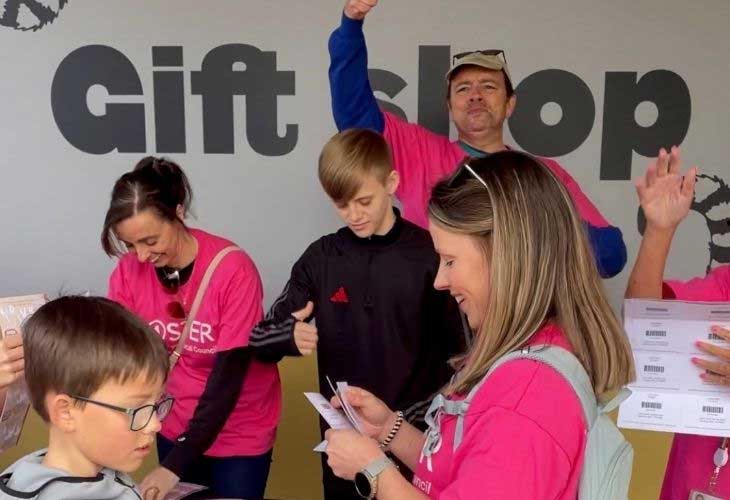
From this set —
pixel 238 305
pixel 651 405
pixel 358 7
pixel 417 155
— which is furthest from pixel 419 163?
pixel 651 405

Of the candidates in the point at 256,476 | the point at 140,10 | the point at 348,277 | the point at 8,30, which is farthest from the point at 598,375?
the point at 8,30

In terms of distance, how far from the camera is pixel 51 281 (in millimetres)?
3391

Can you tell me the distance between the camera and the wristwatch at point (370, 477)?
122cm

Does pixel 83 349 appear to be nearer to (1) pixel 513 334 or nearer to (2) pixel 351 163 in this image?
(1) pixel 513 334

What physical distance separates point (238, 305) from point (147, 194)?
0.42 meters

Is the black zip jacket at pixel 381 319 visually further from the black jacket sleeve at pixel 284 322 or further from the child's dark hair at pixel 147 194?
the child's dark hair at pixel 147 194

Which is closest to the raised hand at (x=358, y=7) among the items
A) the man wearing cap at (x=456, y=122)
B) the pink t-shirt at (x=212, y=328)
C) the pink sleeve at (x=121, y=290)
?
the man wearing cap at (x=456, y=122)

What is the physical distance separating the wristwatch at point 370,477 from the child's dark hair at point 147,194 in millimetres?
1108

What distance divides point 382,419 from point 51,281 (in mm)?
2390

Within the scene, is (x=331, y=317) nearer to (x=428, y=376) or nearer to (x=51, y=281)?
(x=428, y=376)

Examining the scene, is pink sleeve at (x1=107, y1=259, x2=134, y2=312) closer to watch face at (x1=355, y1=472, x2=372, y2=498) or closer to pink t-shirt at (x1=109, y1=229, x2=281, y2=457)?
pink t-shirt at (x1=109, y1=229, x2=281, y2=457)

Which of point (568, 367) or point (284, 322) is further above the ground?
point (568, 367)

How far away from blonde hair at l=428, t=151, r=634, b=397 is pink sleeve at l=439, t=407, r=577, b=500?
16 cm

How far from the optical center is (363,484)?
125 centimetres
